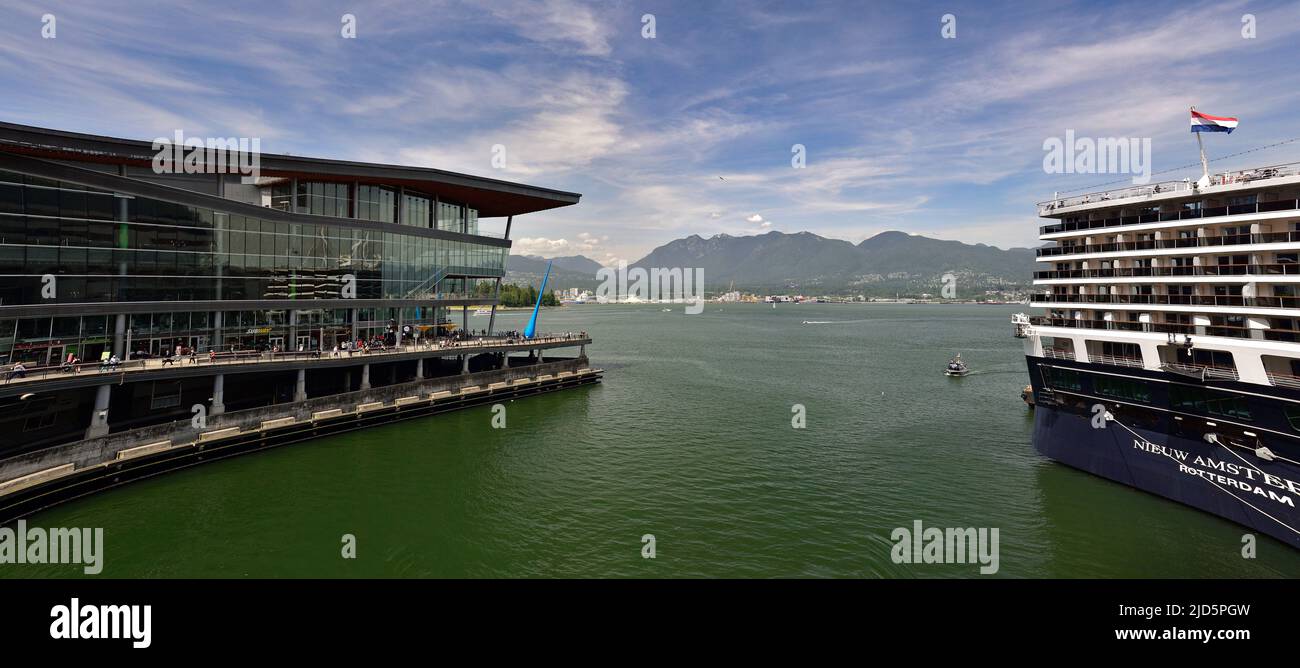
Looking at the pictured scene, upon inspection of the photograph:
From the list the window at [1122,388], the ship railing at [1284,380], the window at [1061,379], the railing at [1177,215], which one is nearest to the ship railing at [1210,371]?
the ship railing at [1284,380]

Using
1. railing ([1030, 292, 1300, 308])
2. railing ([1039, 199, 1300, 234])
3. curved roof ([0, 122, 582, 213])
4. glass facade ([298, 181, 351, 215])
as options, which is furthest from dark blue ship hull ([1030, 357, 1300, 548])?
glass facade ([298, 181, 351, 215])

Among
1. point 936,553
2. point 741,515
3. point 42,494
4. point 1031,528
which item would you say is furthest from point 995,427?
point 42,494

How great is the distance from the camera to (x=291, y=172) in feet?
142

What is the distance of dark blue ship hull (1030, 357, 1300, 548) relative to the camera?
19875 mm

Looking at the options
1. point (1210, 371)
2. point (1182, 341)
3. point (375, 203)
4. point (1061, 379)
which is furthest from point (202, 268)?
point (1210, 371)

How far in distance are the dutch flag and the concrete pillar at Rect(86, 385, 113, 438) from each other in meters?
55.5

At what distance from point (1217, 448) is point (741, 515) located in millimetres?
19359

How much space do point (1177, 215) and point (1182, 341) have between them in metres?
6.28

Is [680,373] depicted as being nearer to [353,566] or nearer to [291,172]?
[291,172]

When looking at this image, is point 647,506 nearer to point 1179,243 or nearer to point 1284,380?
point 1284,380

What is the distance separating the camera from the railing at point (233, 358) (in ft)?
89.7

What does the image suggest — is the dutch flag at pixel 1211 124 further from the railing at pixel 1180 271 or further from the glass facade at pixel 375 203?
the glass facade at pixel 375 203

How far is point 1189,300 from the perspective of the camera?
23.4 meters

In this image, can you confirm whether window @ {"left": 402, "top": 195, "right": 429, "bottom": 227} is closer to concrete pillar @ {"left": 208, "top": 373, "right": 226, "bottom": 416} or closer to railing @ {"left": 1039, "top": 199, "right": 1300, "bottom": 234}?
concrete pillar @ {"left": 208, "top": 373, "right": 226, "bottom": 416}
